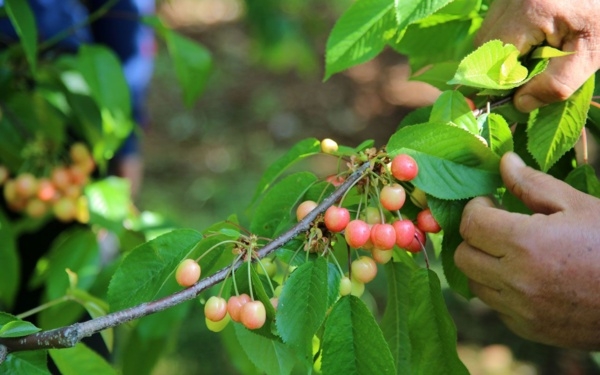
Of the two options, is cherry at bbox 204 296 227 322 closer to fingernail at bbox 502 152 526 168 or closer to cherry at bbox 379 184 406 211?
cherry at bbox 379 184 406 211

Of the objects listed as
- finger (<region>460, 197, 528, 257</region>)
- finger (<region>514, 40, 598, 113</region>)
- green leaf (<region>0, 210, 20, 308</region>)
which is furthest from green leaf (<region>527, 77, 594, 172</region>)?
green leaf (<region>0, 210, 20, 308</region>)

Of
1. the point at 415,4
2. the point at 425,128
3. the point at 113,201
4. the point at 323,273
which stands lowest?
the point at 113,201

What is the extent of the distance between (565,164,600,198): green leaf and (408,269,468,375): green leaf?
28 centimetres

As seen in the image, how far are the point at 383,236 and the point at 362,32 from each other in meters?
0.34

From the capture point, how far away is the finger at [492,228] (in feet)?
2.68

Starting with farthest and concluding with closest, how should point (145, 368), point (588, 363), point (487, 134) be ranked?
point (588, 363) < point (145, 368) < point (487, 134)

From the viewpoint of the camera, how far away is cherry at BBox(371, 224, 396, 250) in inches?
31.7

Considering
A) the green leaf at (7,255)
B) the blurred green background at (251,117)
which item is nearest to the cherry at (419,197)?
the green leaf at (7,255)

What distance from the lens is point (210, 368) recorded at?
2654mm

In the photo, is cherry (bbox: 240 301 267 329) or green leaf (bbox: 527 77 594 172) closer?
cherry (bbox: 240 301 267 329)

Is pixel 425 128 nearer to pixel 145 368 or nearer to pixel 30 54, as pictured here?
pixel 30 54

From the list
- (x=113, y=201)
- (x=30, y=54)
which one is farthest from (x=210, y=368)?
(x=30, y=54)

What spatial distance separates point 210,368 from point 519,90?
2.02m

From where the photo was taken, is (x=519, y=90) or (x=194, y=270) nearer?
(x=194, y=270)
